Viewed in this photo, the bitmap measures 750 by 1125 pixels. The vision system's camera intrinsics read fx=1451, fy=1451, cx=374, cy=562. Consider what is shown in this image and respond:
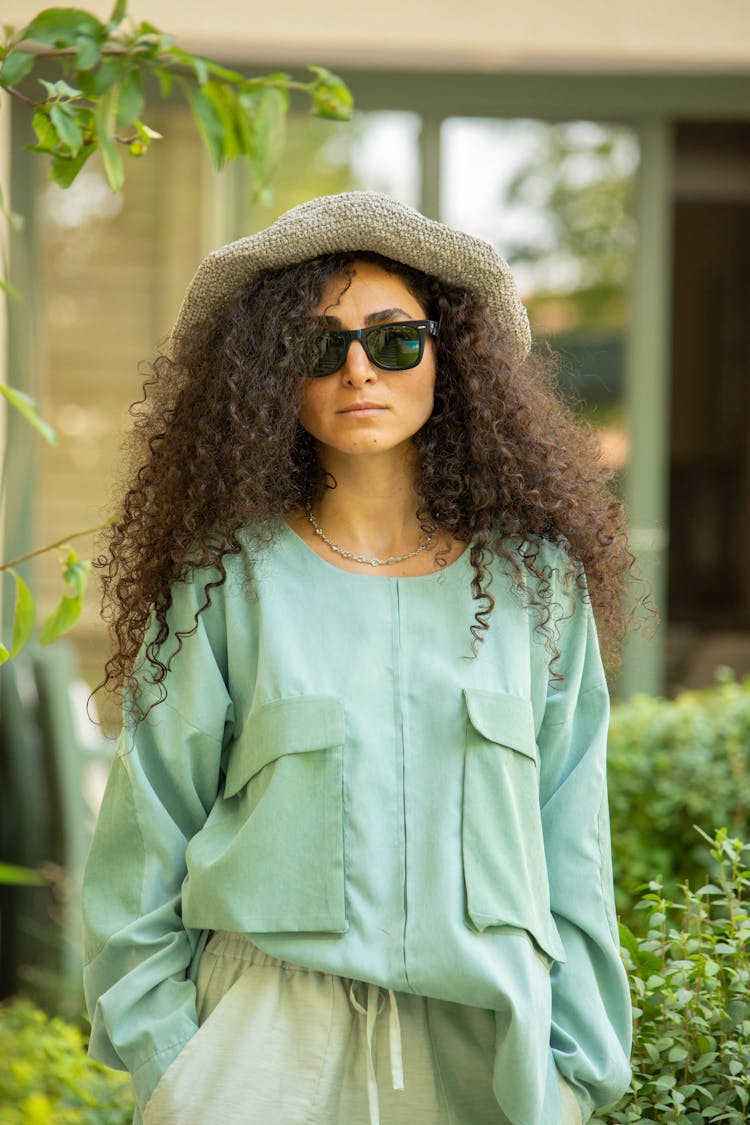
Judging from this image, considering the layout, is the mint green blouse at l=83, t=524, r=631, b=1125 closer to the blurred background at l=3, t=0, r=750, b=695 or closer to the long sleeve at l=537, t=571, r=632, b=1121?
the long sleeve at l=537, t=571, r=632, b=1121

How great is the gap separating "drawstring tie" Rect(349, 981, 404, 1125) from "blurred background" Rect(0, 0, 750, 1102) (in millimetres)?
2656

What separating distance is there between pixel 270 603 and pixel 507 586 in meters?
0.30

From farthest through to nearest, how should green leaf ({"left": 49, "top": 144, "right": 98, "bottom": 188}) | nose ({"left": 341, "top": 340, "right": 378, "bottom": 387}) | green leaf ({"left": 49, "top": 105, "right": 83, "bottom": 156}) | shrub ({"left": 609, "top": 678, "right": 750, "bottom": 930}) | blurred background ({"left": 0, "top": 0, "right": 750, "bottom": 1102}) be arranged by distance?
blurred background ({"left": 0, "top": 0, "right": 750, "bottom": 1102}) < shrub ({"left": 609, "top": 678, "right": 750, "bottom": 930}) < nose ({"left": 341, "top": 340, "right": 378, "bottom": 387}) < green leaf ({"left": 49, "top": 144, "right": 98, "bottom": 188}) < green leaf ({"left": 49, "top": 105, "right": 83, "bottom": 156})

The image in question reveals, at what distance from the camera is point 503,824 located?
5.60ft

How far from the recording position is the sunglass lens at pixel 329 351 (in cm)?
178

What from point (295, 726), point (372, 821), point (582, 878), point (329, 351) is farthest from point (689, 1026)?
point (329, 351)

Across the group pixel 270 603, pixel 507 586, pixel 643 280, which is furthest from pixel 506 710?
pixel 643 280

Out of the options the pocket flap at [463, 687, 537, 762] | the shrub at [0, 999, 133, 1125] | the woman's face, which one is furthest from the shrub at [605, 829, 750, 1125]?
the shrub at [0, 999, 133, 1125]

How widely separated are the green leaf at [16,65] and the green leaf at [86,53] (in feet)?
0.35

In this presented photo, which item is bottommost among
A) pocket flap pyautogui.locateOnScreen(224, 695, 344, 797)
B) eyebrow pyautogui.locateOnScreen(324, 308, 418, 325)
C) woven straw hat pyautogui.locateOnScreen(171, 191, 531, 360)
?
pocket flap pyautogui.locateOnScreen(224, 695, 344, 797)

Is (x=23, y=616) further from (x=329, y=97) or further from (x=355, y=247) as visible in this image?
(x=355, y=247)

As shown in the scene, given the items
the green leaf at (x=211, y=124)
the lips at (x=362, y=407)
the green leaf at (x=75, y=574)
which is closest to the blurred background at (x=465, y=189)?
the lips at (x=362, y=407)

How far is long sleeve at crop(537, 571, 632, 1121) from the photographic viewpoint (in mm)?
1765

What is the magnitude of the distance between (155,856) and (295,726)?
0.83 ft
